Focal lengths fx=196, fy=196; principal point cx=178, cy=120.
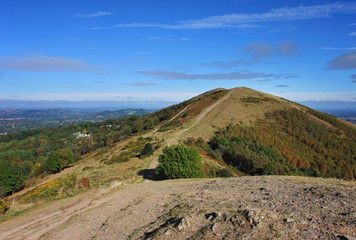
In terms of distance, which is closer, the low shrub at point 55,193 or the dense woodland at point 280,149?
the low shrub at point 55,193

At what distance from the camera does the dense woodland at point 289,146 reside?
34625mm

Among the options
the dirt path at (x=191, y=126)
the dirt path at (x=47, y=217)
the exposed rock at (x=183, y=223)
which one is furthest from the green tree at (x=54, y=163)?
the exposed rock at (x=183, y=223)

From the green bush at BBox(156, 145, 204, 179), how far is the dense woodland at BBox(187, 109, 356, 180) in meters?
11.8

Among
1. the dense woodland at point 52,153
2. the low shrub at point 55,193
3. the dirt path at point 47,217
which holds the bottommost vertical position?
the dense woodland at point 52,153

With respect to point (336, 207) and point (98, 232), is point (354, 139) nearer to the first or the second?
point (336, 207)

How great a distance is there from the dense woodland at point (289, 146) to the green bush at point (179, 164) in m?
11.8

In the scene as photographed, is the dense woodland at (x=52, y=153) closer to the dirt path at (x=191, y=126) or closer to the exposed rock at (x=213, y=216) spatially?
the dirt path at (x=191, y=126)

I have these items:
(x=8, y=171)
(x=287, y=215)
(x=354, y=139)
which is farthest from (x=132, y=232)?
(x=354, y=139)

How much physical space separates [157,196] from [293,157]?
36.4m

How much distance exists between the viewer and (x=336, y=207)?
8.70 meters

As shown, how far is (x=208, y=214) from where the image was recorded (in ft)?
32.0

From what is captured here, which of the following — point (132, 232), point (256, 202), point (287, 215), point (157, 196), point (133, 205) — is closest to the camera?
point (287, 215)

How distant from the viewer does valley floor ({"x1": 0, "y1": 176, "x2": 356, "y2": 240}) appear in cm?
765

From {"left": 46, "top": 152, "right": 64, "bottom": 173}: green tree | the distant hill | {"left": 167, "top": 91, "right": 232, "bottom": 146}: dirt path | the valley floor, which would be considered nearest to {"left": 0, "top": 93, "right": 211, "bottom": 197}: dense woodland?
{"left": 46, "top": 152, "right": 64, "bottom": 173}: green tree
